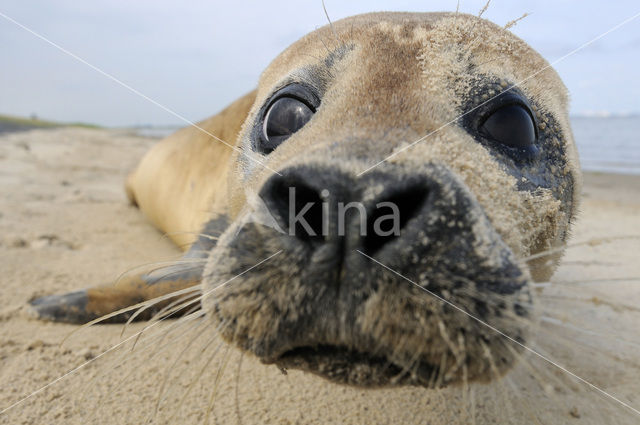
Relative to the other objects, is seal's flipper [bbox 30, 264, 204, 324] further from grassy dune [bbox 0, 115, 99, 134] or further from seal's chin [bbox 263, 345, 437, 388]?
grassy dune [bbox 0, 115, 99, 134]

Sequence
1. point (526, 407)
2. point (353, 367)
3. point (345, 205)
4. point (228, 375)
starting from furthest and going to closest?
point (228, 375)
point (526, 407)
point (353, 367)
point (345, 205)

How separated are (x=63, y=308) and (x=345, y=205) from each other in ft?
7.10

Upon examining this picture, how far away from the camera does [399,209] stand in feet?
3.77

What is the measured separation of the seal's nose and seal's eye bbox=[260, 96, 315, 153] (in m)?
0.75

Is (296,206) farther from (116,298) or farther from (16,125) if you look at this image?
(16,125)

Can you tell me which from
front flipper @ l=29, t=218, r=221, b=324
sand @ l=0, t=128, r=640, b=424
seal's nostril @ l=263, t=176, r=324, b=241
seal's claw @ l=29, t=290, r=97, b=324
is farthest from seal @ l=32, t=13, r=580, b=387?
seal's claw @ l=29, t=290, r=97, b=324

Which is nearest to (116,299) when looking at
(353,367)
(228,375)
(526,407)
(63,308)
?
(63,308)

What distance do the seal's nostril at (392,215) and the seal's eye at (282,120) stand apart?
857 mm

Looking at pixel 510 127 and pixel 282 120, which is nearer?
pixel 510 127

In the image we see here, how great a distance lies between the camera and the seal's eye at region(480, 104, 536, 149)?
1779mm

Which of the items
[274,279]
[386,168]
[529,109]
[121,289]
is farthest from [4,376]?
[529,109]

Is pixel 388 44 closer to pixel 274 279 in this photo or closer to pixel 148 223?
pixel 274 279

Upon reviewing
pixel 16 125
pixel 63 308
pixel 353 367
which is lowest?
pixel 16 125

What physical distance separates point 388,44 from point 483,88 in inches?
17.0
